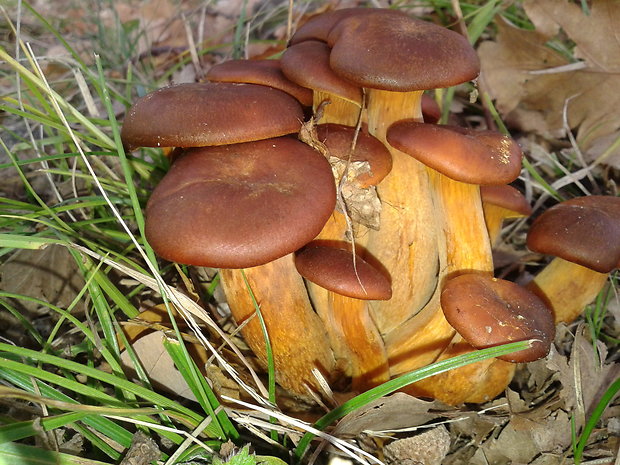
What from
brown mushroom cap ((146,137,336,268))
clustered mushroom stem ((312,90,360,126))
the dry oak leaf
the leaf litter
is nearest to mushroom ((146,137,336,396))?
brown mushroom cap ((146,137,336,268))

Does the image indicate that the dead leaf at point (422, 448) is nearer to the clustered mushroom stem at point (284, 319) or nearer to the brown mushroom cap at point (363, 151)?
the clustered mushroom stem at point (284, 319)

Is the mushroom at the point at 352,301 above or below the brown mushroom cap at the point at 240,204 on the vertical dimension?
below

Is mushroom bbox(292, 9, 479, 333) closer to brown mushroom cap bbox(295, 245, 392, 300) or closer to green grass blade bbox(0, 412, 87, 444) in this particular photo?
brown mushroom cap bbox(295, 245, 392, 300)

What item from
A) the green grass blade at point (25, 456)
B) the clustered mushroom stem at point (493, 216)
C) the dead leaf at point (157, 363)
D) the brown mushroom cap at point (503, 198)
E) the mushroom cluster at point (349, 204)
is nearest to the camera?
the green grass blade at point (25, 456)

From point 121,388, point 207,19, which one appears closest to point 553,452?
point 121,388

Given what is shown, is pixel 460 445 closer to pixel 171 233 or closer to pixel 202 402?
pixel 202 402

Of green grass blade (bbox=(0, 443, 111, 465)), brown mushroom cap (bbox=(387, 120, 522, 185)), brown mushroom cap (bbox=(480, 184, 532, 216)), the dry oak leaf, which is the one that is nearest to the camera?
green grass blade (bbox=(0, 443, 111, 465))

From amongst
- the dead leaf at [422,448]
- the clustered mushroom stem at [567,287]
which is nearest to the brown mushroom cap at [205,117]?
the dead leaf at [422,448]

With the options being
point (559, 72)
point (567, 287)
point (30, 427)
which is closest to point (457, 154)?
point (567, 287)
